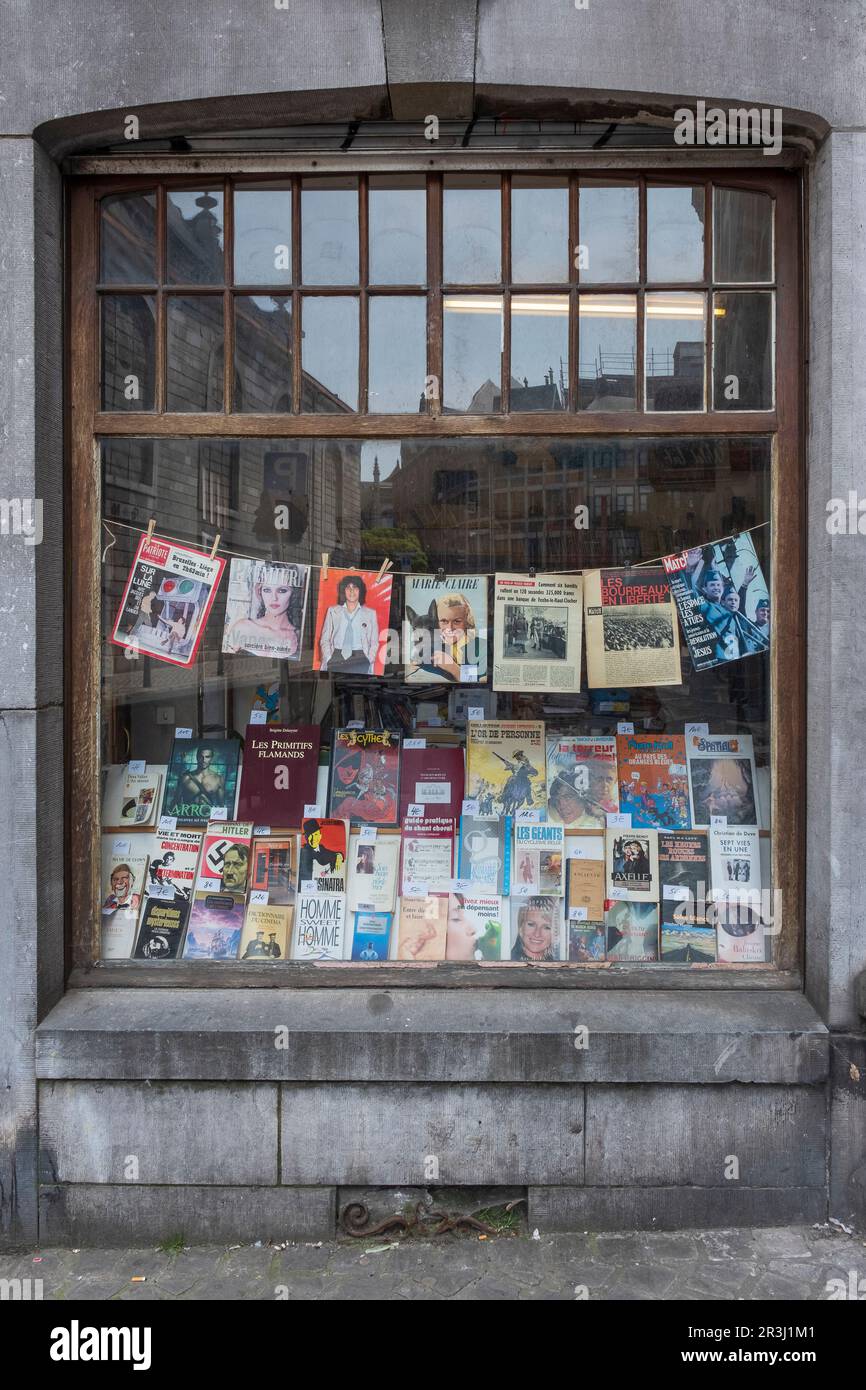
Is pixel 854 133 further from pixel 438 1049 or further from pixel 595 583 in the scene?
pixel 438 1049

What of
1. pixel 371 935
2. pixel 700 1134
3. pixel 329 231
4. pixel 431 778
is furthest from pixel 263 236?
pixel 700 1134

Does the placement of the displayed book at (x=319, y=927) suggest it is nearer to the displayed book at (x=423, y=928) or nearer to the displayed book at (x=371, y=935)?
the displayed book at (x=371, y=935)

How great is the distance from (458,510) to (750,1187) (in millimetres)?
3174

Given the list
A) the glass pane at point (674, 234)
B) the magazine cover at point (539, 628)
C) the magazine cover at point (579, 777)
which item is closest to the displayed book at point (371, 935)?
the magazine cover at point (579, 777)

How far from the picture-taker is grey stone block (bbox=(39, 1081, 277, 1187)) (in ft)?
13.1

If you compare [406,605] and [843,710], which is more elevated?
[406,605]

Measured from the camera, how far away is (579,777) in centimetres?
460

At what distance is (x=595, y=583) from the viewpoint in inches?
177

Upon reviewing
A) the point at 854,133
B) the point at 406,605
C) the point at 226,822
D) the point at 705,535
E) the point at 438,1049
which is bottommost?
the point at 438,1049

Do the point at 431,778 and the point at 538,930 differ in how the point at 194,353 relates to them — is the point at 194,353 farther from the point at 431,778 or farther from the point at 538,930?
the point at 538,930

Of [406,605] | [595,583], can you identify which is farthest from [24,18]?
[595,583]

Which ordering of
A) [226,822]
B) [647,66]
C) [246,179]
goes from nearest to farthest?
[647,66]
[246,179]
[226,822]

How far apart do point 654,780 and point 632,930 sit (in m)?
0.71

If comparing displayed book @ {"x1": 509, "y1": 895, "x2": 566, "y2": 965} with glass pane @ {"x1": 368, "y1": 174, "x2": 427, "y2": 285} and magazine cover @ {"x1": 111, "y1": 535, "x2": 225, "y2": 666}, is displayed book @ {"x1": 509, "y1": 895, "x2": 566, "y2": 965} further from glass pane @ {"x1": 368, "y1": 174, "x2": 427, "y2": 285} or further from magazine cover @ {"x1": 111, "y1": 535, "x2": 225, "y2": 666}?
glass pane @ {"x1": 368, "y1": 174, "x2": 427, "y2": 285}
